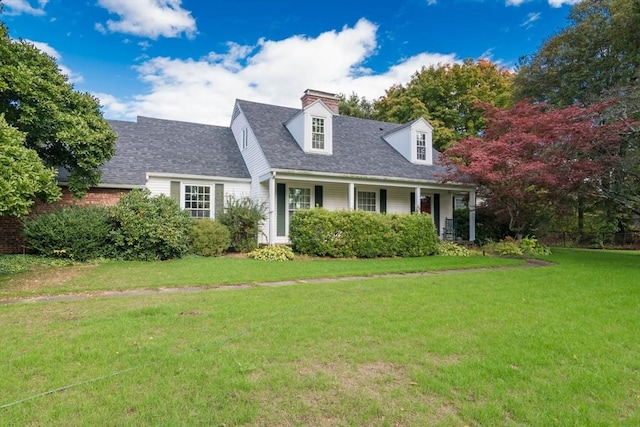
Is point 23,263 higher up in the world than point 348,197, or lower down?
lower down

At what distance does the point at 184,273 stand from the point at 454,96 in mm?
25805

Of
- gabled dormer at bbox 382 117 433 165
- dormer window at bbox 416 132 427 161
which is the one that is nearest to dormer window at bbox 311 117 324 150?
gabled dormer at bbox 382 117 433 165

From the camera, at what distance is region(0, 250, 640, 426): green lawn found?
2.42 meters

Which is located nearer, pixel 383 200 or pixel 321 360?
pixel 321 360

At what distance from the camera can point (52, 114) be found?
938cm

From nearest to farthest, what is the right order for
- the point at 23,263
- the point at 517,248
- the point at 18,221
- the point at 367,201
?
1. the point at 23,263
2. the point at 18,221
3. the point at 517,248
4. the point at 367,201

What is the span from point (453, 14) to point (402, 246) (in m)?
10.7

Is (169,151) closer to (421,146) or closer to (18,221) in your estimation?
(18,221)

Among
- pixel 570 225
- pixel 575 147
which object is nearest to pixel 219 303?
pixel 575 147

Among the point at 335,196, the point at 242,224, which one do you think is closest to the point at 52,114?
the point at 242,224

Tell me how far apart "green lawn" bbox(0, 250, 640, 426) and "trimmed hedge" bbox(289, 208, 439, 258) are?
6.06 m

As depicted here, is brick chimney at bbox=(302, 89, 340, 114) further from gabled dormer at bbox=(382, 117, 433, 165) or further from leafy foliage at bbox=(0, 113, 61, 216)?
leafy foliage at bbox=(0, 113, 61, 216)

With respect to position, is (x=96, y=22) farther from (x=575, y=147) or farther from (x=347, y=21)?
(x=575, y=147)

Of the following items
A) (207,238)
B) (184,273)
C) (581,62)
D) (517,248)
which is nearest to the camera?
(184,273)
